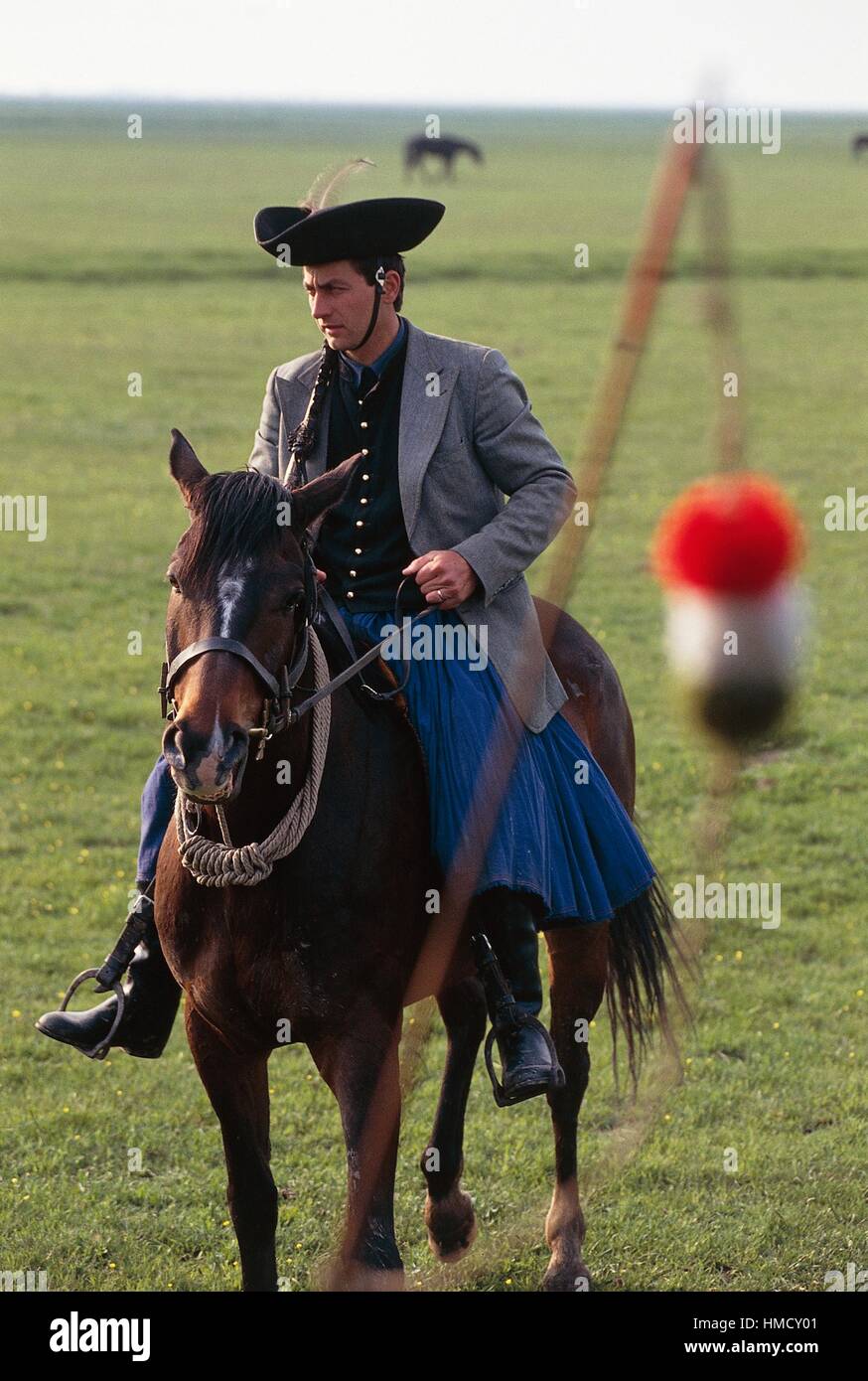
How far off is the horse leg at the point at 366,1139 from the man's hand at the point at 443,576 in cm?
121

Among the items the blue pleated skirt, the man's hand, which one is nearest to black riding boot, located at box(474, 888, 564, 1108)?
the blue pleated skirt

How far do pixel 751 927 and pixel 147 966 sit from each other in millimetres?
4351

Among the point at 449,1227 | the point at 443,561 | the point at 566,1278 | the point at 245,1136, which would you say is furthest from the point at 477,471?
the point at 566,1278

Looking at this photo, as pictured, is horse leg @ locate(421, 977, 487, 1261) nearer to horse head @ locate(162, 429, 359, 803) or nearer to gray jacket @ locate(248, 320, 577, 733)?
gray jacket @ locate(248, 320, 577, 733)

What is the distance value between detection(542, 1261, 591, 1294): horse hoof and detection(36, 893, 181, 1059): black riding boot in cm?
161

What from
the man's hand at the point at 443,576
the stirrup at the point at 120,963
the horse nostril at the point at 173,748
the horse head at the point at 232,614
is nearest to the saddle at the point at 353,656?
the man's hand at the point at 443,576

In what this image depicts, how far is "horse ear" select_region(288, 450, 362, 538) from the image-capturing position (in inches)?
160

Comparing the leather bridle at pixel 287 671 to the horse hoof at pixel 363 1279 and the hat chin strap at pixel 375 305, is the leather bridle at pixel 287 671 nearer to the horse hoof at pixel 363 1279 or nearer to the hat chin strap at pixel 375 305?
the hat chin strap at pixel 375 305

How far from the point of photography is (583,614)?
13.9 m

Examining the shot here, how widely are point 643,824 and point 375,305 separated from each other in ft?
15.1

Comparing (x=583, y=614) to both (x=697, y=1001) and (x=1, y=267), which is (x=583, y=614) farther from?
(x=1, y=267)

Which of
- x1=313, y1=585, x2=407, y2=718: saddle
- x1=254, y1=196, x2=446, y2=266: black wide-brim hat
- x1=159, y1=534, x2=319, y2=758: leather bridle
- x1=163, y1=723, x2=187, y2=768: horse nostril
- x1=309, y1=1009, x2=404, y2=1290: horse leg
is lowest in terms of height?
x1=309, y1=1009, x2=404, y2=1290: horse leg

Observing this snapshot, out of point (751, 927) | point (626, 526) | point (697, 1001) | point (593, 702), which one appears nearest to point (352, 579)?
point (593, 702)

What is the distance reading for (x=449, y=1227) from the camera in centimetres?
578
